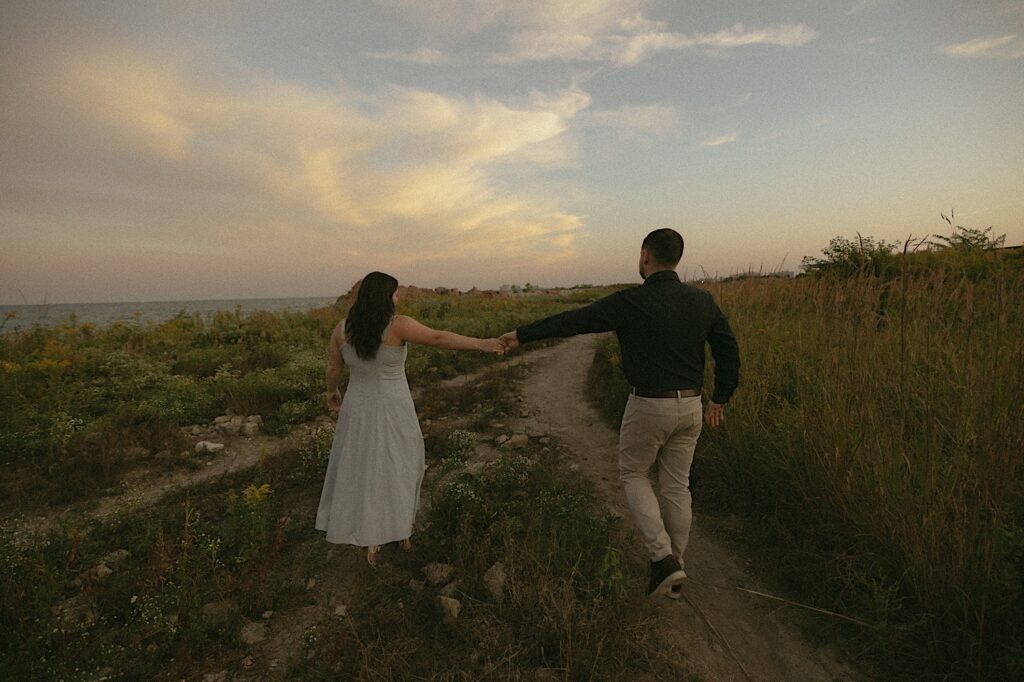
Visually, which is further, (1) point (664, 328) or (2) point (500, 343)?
(2) point (500, 343)

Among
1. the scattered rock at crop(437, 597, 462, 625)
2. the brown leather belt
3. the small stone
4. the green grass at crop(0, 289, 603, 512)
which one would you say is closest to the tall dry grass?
the brown leather belt

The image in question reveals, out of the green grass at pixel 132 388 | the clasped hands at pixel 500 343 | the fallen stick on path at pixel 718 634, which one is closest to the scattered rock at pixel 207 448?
the green grass at pixel 132 388

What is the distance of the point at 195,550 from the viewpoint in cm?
383

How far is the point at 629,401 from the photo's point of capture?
11.4 feet

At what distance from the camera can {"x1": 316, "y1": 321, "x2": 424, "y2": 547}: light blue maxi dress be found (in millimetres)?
3760

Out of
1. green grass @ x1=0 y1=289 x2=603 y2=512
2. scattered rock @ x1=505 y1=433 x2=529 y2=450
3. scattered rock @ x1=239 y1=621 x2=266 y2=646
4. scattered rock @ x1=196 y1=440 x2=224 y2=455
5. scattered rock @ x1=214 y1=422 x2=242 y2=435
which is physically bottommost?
scattered rock @ x1=239 y1=621 x2=266 y2=646

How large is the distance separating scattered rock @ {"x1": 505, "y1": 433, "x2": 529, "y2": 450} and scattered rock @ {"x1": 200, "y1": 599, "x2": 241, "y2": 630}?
3761 mm

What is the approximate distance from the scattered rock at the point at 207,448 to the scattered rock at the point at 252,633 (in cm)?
383

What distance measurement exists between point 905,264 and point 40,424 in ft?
35.4

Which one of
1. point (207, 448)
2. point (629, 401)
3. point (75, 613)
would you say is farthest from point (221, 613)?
point (207, 448)

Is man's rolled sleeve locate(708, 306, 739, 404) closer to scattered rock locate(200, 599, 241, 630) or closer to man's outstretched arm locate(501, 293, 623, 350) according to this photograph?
man's outstretched arm locate(501, 293, 623, 350)

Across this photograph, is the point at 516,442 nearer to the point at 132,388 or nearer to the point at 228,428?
the point at 228,428

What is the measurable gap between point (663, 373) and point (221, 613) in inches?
143

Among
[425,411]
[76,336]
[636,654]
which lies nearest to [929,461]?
[636,654]
